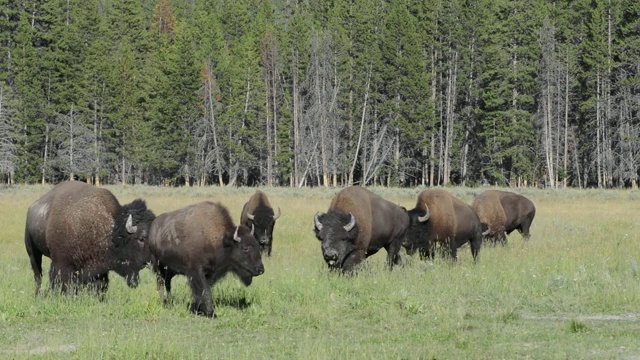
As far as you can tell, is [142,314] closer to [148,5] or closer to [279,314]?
[279,314]

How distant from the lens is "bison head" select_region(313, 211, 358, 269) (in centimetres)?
1272

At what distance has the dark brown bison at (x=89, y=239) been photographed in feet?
35.5

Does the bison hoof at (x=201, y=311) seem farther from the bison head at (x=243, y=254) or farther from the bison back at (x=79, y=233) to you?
the bison back at (x=79, y=233)

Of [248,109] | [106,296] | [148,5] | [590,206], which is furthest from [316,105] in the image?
[106,296]

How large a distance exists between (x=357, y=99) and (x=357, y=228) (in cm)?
5163

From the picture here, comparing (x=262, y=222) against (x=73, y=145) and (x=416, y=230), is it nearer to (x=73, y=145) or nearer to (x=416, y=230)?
(x=416, y=230)

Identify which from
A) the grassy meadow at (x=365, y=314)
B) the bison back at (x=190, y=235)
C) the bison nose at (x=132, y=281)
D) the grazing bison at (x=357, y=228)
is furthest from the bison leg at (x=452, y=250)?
the bison nose at (x=132, y=281)

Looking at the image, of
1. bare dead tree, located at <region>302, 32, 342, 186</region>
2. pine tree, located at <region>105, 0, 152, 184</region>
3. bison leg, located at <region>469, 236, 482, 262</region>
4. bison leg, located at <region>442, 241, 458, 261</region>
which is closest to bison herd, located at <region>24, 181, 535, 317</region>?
bison leg, located at <region>442, 241, 458, 261</region>

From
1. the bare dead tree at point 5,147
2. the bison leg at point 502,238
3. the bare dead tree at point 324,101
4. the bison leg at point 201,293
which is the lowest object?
the bison leg at point 201,293

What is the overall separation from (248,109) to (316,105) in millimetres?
6712

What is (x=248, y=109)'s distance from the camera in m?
66.9

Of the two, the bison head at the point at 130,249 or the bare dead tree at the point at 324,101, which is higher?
the bare dead tree at the point at 324,101

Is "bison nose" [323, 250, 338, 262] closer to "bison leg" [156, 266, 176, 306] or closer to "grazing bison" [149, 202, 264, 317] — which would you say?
"grazing bison" [149, 202, 264, 317]

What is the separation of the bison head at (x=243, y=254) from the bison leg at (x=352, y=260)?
10.1ft
